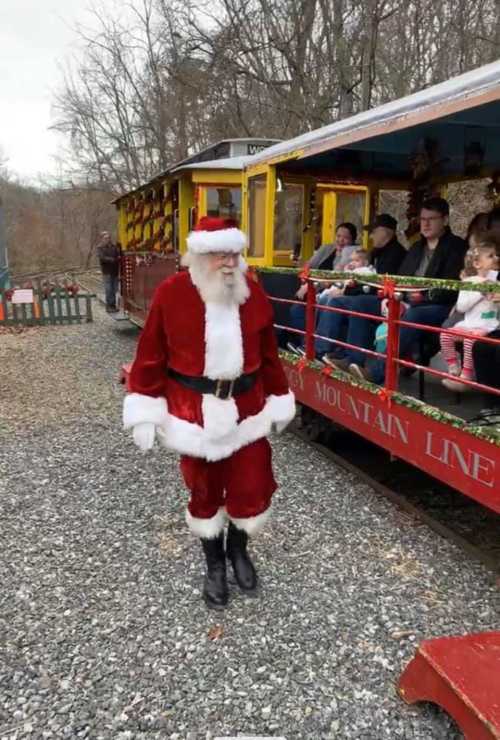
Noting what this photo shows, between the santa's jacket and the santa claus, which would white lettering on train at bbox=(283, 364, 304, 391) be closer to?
the santa claus

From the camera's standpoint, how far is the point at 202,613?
118 inches

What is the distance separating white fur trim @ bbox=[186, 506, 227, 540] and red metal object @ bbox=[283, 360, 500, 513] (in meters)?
1.28

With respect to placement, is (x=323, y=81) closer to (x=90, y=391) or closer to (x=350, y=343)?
(x=90, y=391)

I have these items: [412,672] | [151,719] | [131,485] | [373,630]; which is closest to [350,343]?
[131,485]

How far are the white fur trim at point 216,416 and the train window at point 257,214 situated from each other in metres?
3.97

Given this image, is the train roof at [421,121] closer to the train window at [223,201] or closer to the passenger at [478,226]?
the passenger at [478,226]

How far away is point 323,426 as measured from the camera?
5.40 metres

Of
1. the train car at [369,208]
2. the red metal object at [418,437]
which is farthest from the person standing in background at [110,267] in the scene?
the red metal object at [418,437]

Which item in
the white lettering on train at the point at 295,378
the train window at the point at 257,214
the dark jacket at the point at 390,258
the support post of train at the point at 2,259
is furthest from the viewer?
the support post of train at the point at 2,259

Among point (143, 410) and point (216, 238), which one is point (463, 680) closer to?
point (143, 410)

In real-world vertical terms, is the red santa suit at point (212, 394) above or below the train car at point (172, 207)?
below

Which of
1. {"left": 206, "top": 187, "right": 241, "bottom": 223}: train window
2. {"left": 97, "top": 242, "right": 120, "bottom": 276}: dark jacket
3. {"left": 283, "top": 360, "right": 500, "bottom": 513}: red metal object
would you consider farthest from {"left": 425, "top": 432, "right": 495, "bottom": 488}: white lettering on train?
{"left": 97, "top": 242, "right": 120, "bottom": 276}: dark jacket

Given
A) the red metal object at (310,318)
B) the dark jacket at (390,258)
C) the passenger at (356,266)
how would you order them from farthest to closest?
the dark jacket at (390,258), the passenger at (356,266), the red metal object at (310,318)

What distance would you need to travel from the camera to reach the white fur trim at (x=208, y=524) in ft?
9.73
